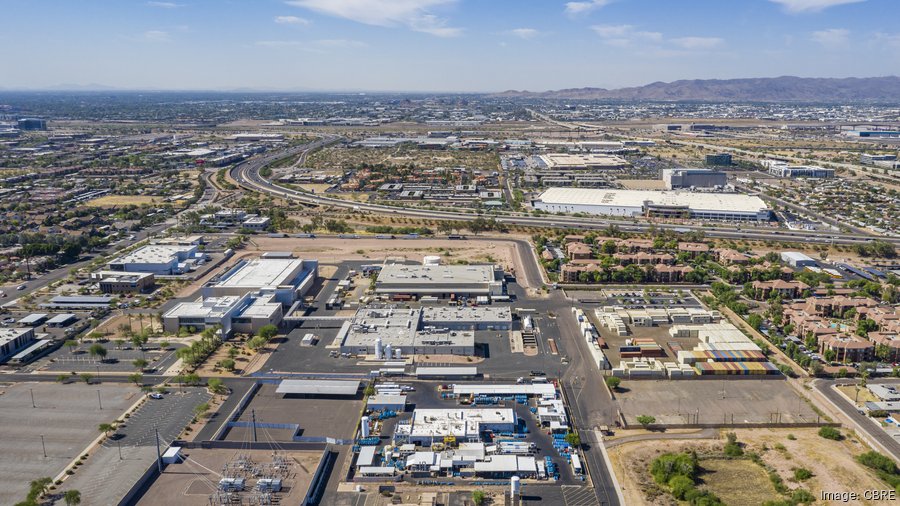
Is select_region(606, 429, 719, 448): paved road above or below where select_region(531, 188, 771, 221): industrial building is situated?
below

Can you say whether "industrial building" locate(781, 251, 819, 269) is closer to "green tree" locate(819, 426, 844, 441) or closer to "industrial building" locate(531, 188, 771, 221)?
"industrial building" locate(531, 188, 771, 221)

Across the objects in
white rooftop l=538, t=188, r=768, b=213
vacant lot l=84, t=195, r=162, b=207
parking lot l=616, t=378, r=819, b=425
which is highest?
white rooftop l=538, t=188, r=768, b=213

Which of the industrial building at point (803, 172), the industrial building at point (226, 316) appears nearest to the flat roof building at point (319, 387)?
the industrial building at point (226, 316)

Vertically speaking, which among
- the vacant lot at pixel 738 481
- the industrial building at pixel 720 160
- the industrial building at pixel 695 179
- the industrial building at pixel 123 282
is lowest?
the vacant lot at pixel 738 481

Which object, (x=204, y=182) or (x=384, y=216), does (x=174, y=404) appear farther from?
(x=204, y=182)

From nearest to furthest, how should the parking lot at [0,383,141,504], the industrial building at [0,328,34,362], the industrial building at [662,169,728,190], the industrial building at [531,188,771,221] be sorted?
the parking lot at [0,383,141,504], the industrial building at [0,328,34,362], the industrial building at [531,188,771,221], the industrial building at [662,169,728,190]

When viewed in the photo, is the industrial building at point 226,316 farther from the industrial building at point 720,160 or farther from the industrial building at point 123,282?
the industrial building at point 720,160

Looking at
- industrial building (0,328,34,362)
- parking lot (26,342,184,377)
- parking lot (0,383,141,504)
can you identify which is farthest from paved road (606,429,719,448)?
industrial building (0,328,34,362)
